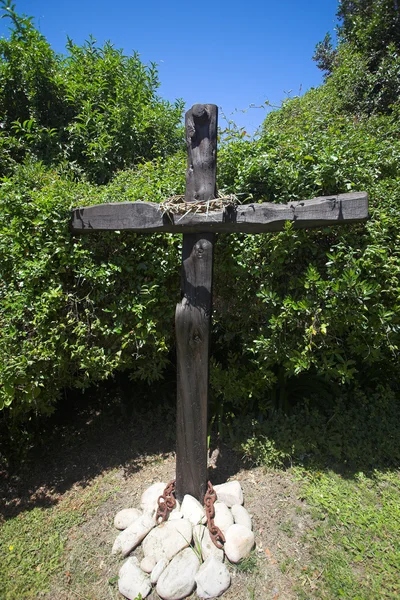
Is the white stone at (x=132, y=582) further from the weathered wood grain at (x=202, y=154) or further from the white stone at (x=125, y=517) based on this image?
the weathered wood grain at (x=202, y=154)

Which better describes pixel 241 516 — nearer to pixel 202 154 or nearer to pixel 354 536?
pixel 354 536

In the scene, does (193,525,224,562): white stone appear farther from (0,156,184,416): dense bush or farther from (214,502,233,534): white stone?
(0,156,184,416): dense bush

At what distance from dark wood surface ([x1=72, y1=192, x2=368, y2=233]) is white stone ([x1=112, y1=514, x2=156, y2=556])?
2.28 m

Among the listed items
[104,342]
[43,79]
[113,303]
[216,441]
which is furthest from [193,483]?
[43,79]

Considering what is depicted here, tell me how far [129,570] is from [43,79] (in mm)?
5655

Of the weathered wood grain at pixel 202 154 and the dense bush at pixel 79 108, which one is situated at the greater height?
the dense bush at pixel 79 108

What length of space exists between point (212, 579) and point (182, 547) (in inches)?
11.5

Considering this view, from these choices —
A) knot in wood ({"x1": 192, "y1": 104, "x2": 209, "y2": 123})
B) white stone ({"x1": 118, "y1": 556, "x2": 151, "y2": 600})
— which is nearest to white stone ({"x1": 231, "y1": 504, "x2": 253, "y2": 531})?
white stone ({"x1": 118, "y1": 556, "x2": 151, "y2": 600})

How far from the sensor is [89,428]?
13.8 feet

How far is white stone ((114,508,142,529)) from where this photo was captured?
2.90 m

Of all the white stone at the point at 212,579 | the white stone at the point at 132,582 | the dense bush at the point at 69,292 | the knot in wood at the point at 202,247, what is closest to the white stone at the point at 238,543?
the white stone at the point at 212,579

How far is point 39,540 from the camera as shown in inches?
114

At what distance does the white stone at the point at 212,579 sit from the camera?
2.36m

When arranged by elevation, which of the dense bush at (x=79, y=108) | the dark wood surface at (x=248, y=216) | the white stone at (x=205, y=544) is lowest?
the white stone at (x=205, y=544)
